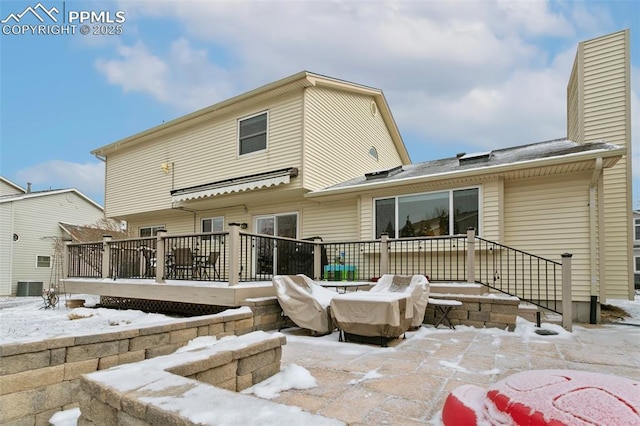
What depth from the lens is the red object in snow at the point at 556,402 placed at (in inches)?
58.9

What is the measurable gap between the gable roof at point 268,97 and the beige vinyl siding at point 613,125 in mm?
6061

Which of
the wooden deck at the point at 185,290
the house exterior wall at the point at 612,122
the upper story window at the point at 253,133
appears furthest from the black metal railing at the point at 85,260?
the house exterior wall at the point at 612,122

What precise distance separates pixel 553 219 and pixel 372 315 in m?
4.87

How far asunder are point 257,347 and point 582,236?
22.5ft

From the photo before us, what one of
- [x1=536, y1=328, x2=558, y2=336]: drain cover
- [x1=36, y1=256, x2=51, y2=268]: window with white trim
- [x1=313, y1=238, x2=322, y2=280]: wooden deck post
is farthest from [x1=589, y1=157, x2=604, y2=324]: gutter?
[x1=36, y1=256, x2=51, y2=268]: window with white trim

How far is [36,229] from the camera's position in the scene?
19125 mm

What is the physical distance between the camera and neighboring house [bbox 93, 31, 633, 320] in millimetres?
7129

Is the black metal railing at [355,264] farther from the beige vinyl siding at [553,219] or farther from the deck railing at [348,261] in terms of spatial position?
the beige vinyl siding at [553,219]

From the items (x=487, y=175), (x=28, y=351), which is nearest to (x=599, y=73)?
(x=487, y=175)

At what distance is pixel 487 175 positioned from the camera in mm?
7480

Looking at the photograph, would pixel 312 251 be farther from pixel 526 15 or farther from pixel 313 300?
pixel 526 15

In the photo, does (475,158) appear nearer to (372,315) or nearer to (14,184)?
(372,315)

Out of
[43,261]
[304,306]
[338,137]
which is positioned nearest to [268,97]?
[338,137]

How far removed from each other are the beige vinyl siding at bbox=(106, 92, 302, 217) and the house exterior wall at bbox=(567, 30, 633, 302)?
6909 millimetres
